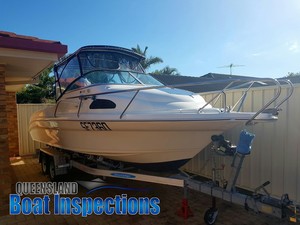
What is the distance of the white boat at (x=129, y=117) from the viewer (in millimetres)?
3240

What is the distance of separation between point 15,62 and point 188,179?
3.62m

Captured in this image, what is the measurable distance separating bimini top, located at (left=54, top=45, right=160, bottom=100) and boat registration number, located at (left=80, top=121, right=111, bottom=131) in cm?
79

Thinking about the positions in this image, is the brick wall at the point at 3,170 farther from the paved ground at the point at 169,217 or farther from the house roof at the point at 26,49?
the house roof at the point at 26,49

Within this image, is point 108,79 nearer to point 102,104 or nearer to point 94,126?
point 102,104

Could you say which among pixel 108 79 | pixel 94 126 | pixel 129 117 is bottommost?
pixel 94 126

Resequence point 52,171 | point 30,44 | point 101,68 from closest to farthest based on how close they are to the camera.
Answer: point 30,44
point 101,68
point 52,171

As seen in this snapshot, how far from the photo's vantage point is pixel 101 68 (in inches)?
181

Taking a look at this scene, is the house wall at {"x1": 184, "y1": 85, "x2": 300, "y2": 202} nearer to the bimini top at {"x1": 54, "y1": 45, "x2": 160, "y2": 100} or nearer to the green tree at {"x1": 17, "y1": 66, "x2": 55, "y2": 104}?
the bimini top at {"x1": 54, "y1": 45, "x2": 160, "y2": 100}

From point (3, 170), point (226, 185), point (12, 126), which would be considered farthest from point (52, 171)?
point (12, 126)

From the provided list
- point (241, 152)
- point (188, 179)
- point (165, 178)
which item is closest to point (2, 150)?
point (165, 178)

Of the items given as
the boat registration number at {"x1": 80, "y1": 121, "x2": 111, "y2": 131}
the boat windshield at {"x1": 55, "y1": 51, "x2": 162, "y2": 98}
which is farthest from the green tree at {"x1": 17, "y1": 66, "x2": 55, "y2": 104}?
the boat registration number at {"x1": 80, "y1": 121, "x2": 111, "y2": 131}

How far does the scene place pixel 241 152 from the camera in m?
3.17

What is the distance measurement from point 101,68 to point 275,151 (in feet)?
10.9

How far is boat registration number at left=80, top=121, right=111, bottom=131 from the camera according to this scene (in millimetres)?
3593
